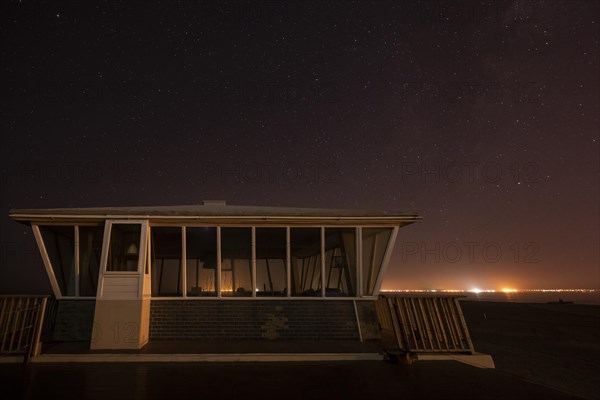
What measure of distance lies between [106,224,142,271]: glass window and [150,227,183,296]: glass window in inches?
43.9

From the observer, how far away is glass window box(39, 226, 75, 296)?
33.8ft

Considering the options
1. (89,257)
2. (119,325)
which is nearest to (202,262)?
(89,257)

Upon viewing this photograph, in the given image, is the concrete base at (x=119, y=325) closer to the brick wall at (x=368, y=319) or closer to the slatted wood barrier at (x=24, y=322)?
the slatted wood barrier at (x=24, y=322)

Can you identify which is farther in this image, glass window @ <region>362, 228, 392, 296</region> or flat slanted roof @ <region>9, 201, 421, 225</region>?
glass window @ <region>362, 228, 392, 296</region>

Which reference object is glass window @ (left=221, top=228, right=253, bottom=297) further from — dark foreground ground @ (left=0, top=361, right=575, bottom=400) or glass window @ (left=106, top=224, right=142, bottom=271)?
dark foreground ground @ (left=0, top=361, right=575, bottom=400)

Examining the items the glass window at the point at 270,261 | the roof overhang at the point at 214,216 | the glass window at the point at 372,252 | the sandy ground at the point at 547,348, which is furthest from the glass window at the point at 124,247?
the sandy ground at the point at 547,348

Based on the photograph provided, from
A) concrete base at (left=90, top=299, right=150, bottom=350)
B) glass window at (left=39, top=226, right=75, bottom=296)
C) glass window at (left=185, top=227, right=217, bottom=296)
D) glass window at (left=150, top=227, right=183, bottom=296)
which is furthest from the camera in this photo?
glass window at (left=185, top=227, right=217, bottom=296)

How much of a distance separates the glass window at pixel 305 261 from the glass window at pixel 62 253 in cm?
582

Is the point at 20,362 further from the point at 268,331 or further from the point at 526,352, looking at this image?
the point at 526,352

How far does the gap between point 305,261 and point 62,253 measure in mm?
6899

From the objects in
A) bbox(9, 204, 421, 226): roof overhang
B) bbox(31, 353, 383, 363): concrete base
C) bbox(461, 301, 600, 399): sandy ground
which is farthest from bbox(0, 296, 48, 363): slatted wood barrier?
bbox(461, 301, 600, 399): sandy ground

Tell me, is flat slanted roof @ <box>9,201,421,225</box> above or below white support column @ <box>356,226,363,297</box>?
above

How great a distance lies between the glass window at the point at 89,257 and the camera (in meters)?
10.4

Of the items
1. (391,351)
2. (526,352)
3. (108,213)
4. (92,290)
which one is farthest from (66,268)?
(526,352)
